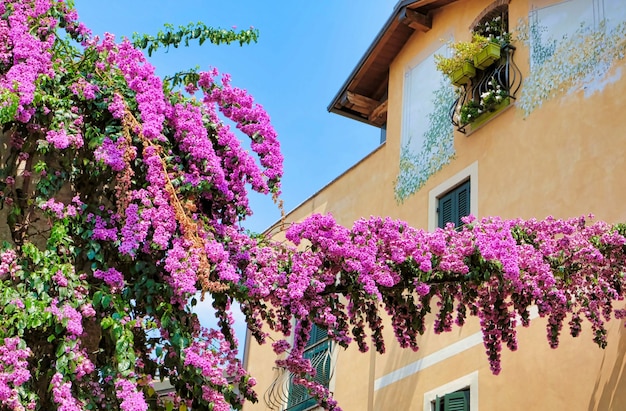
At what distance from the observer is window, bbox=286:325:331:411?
45.1 feet

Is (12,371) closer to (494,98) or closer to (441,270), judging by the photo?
(441,270)

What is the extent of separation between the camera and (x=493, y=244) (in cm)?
683

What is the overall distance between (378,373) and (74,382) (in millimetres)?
7018

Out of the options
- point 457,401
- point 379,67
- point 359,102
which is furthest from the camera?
point 359,102

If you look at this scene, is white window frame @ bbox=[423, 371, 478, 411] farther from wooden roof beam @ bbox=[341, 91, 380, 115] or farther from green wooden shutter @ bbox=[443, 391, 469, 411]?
wooden roof beam @ bbox=[341, 91, 380, 115]

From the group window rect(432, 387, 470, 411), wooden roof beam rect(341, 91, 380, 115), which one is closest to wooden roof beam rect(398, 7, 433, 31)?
wooden roof beam rect(341, 91, 380, 115)

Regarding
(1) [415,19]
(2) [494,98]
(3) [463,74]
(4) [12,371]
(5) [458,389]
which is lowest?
(4) [12,371]

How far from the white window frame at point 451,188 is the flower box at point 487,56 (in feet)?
4.35

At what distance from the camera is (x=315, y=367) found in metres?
13.8

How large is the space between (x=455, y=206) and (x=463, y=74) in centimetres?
176

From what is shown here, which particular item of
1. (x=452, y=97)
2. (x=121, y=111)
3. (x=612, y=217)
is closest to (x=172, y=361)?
(x=121, y=111)

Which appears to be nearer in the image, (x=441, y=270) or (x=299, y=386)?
(x=441, y=270)

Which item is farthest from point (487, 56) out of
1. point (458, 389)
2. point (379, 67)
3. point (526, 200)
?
point (458, 389)

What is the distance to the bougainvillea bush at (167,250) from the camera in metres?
6.09
